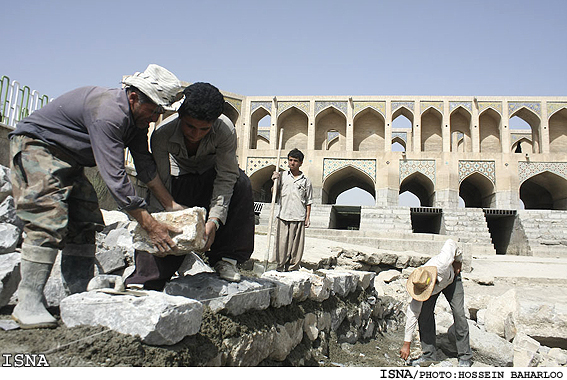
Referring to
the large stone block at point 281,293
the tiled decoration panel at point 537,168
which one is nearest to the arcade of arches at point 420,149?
the tiled decoration panel at point 537,168

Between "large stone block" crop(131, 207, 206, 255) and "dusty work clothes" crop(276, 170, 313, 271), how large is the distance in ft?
8.97

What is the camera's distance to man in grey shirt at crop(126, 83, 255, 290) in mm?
2125

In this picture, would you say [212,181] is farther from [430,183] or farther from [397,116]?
[397,116]

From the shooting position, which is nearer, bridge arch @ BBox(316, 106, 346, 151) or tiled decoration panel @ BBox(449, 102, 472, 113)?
tiled decoration panel @ BBox(449, 102, 472, 113)

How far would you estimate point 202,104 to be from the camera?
6.72 ft

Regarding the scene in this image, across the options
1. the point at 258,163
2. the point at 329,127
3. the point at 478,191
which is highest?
the point at 329,127

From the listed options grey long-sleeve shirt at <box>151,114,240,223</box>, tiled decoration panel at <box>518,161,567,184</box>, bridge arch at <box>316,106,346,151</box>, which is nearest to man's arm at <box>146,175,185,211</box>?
grey long-sleeve shirt at <box>151,114,240,223</box>

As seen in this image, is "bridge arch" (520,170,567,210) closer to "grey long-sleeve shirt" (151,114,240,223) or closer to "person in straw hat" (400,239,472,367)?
"person in straw hat" (400,239,472,367)

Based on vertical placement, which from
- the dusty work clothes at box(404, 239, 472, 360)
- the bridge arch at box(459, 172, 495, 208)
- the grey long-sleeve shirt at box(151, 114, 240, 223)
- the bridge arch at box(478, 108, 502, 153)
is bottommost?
the dusty work clothes at box(404, 239, 472, 360)

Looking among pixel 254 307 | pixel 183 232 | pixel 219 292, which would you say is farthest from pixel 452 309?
pixel 183 232

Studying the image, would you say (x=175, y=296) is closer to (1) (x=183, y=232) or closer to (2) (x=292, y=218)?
(1) (x=183, y=232)

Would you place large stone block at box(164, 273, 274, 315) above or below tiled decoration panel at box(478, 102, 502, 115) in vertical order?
below

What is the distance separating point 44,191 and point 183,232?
62 cm

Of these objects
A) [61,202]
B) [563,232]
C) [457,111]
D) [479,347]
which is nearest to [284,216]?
[479,347]
